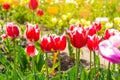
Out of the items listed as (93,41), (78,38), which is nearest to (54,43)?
(78,38)

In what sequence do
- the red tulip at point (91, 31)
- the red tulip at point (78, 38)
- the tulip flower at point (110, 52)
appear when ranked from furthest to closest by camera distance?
the red tulip at point (91, 31), the red tulip at point (78, 38), the tulip flower at point (110, 52)

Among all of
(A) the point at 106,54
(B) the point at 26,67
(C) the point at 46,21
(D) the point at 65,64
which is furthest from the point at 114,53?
(C) the point at 46,21

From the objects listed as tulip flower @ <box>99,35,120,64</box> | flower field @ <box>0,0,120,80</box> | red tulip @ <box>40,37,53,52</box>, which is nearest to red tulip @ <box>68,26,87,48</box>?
flower field @ <box>0,0,120,80</box>

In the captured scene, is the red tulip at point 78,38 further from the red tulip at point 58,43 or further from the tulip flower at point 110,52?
the tulip flower at point 110,52

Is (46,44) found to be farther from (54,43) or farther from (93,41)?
(93,41)

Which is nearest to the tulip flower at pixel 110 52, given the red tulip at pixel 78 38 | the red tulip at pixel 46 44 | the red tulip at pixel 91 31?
the red tulip at pixel 78 38

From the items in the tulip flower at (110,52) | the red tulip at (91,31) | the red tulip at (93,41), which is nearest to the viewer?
the tulip flower at (110,52)

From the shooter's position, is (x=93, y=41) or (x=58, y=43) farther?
(x=93, y=41)

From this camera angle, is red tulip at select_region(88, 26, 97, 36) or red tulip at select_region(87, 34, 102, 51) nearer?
red tulip at select_region(87, 34, 102, 51)

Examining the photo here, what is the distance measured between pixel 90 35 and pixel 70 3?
643 centimetres

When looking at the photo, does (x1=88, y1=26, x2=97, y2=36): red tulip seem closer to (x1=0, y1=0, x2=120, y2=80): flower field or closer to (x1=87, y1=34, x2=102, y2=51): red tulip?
(x1=0, y1=0, x2=120, y2=80): flower field

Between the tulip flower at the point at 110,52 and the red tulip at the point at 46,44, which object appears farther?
the red tulip at the point at 46,44

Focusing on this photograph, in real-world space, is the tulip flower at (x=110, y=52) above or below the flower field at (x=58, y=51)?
above

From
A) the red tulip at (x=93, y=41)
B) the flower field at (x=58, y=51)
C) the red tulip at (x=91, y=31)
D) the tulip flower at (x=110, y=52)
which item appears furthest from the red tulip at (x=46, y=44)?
the tulip flower at (x=110, y=52)
